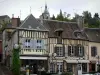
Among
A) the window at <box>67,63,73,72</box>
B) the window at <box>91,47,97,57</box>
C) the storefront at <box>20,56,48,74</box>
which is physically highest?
the window at <box>91,47,97,57</box>

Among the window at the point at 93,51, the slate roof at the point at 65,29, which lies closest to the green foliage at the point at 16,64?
the slate roof at the point at 65,29

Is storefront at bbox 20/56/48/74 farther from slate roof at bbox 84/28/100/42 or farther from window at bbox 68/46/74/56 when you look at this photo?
slate roof at bbox 84/28/100/42

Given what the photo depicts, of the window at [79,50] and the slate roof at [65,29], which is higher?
the slate roof at [65,29]

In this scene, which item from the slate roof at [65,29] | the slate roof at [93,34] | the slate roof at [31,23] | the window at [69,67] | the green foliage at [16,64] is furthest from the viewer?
the slate roof at [93,34]

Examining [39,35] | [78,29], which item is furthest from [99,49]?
[39,35]

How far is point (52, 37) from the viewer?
124 ft

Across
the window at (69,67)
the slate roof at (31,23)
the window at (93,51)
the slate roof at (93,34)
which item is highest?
the slate roof at (31,23)

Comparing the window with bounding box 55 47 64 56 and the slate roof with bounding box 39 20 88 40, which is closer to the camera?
the window with bounding box 55 47 64 56

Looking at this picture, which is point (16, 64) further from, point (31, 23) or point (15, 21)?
point (15, 21)

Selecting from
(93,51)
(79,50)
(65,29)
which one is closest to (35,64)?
(79,50)

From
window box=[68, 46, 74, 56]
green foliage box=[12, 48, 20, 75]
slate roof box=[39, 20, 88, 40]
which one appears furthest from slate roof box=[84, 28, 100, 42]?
green foliage box=[12, 48, 20, 75]

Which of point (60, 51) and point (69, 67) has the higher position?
point (60, 51)

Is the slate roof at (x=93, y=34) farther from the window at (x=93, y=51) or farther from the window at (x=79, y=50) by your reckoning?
the window at (x=79, y=50)

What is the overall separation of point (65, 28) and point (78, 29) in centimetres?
212
